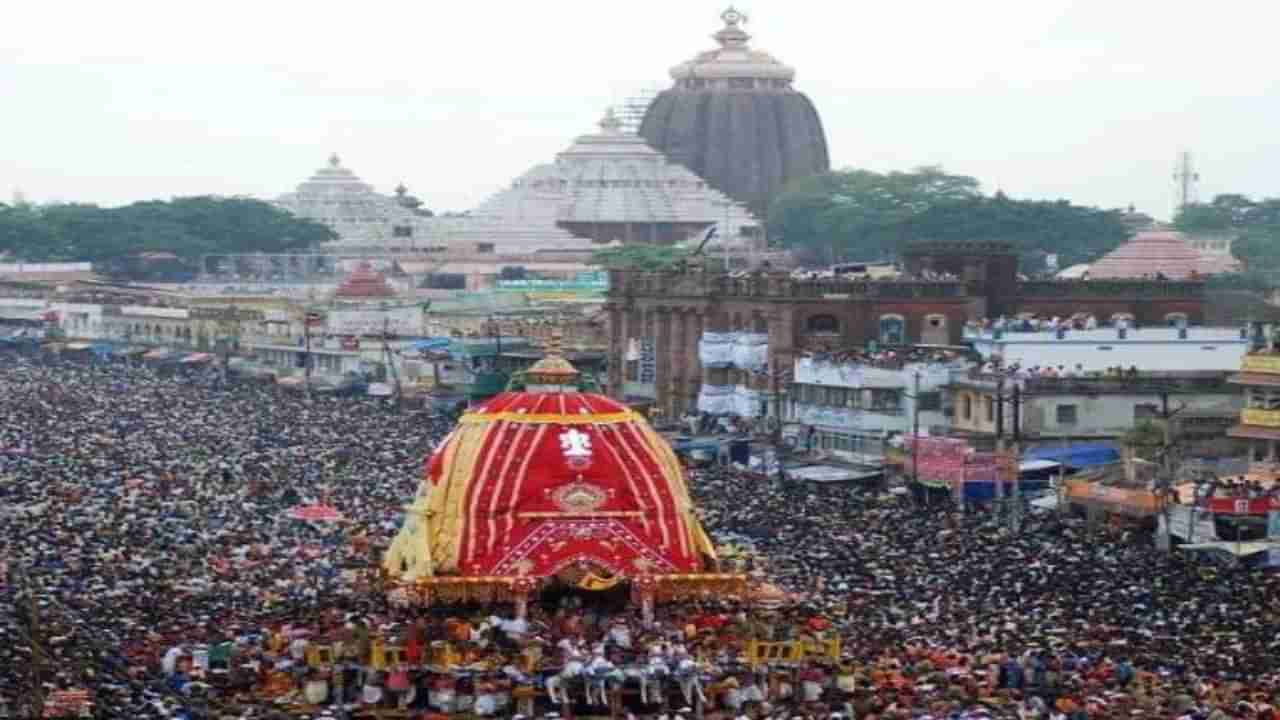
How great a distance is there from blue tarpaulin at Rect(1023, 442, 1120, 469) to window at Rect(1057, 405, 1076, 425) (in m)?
0.83

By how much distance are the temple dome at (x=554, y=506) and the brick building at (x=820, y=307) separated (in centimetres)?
3824

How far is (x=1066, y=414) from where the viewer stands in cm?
8294

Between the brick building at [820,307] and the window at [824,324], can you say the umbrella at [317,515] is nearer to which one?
the brick building at [820,307]

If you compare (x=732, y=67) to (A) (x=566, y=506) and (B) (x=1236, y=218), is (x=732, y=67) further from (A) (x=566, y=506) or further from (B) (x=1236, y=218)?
(A) (x=566, y=506)

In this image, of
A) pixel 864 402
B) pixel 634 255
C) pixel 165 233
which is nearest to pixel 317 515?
pixel 864 402

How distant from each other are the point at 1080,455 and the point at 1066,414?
2683 millimetres

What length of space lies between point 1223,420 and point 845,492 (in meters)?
7.71

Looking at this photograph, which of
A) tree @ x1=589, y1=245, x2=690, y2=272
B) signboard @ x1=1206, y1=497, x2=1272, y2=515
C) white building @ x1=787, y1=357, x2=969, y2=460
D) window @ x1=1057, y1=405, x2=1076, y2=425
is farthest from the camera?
tree @ x1=589, y1=245, x2=690, y2=272

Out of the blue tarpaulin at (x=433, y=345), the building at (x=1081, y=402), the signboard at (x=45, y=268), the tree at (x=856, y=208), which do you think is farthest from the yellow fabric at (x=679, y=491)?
the signboard at (x=45, y=268)

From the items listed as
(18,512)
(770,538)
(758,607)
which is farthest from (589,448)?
(18,512)

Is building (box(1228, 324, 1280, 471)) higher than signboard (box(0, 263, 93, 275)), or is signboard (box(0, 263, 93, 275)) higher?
building (box(1228, 324, 1280, 471))

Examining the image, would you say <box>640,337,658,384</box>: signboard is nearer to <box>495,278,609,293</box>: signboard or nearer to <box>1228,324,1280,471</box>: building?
<box>1228,324,1280,471</box>: building

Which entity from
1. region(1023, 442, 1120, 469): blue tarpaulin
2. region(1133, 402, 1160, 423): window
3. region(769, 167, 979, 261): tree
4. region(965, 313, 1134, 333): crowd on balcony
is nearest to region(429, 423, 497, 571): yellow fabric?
region(1023, 442, 1120, 469): blue tarpaulin

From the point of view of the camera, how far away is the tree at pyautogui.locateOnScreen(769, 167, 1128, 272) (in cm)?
15338
